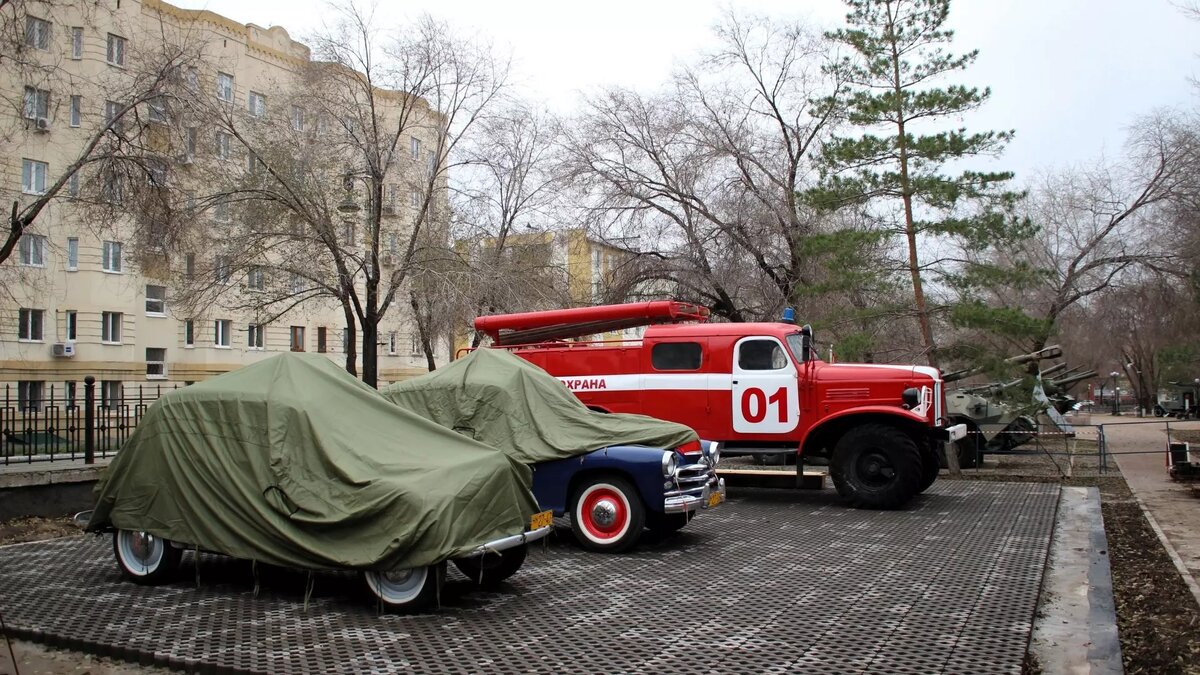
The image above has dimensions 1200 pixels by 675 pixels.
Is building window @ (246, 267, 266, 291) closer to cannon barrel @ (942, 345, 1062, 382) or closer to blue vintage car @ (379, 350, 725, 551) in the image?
blue vintage car @ (379, 350, 725, 551)

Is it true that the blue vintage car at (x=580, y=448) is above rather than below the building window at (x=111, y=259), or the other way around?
below

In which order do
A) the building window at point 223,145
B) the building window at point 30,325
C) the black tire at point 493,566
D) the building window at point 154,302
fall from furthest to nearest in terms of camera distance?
the building window at point 154,302, the building window at point 30,325, the building window at point 223,145, the black tire at point 493,566

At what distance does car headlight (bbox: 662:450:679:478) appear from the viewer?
30.0ft

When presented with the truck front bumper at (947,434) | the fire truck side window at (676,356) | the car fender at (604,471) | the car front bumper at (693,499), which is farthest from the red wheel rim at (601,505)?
the truck front bumper at (947,434)

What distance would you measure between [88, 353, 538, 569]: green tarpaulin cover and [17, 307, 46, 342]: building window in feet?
95.3

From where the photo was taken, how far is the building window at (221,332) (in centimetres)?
3903

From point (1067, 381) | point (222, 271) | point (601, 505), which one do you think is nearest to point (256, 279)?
point (222, 271)

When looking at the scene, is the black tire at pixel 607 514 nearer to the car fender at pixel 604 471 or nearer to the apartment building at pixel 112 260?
the car fender at pixel 604 471

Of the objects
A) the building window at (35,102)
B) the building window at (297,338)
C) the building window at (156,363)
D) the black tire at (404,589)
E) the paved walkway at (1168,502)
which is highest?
the building window at (35,102)

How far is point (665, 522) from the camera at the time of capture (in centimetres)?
999

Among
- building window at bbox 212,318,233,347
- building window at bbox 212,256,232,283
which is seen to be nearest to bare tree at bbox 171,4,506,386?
building window at bbox 212,256,232,283

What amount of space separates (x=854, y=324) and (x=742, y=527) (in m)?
8.40

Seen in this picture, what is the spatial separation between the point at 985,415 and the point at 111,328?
31.2 meters

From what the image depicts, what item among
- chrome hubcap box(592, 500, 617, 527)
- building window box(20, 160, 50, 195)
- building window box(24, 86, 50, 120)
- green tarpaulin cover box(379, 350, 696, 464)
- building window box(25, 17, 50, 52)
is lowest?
chrome hubcap box(592, 500, 617, 527)
